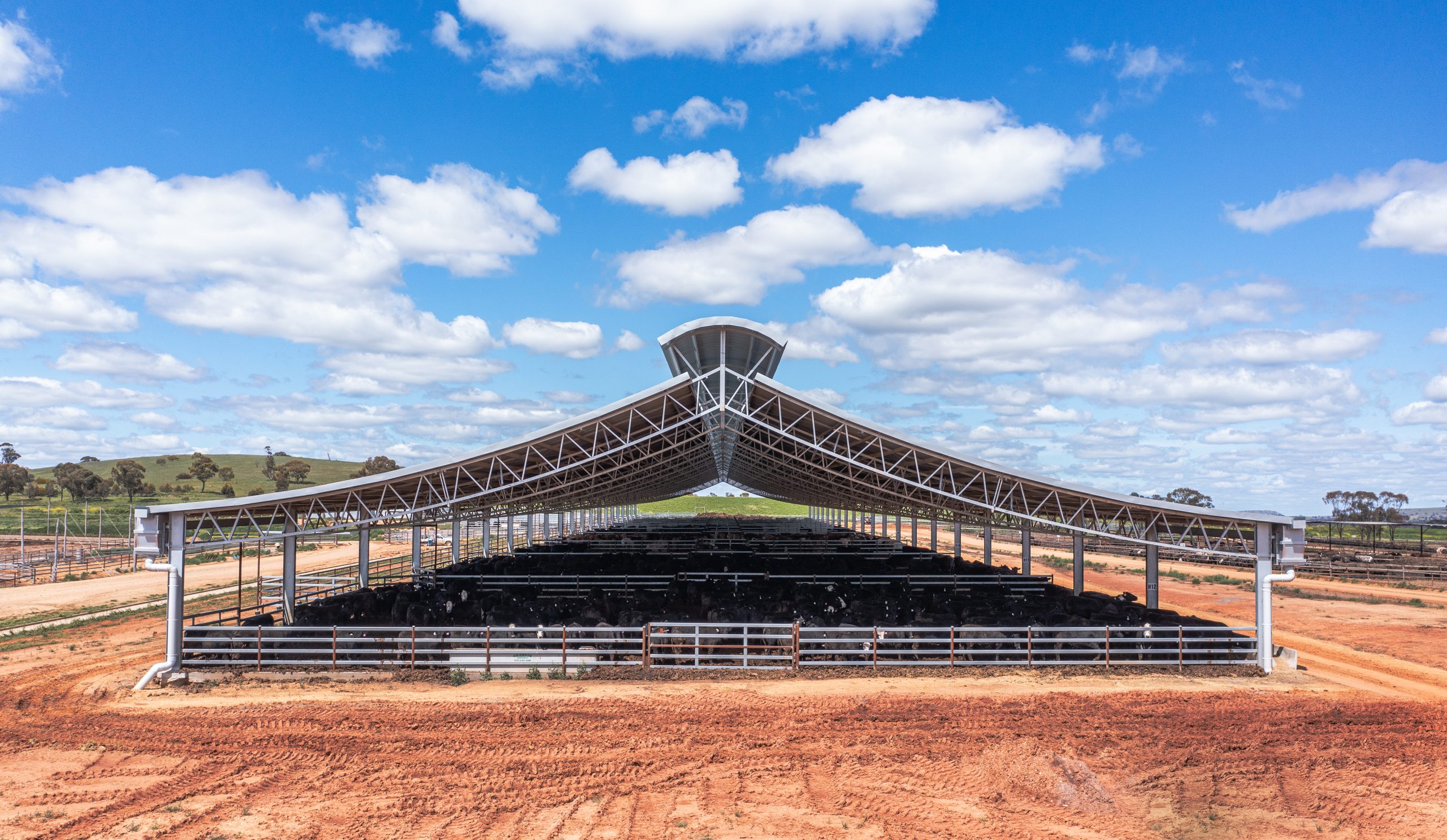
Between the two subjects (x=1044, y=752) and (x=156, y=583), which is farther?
(x=156, y=583)

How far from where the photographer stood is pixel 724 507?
156m

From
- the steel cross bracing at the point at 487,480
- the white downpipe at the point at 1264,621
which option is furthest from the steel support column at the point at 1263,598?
the steel cross bracing at the point at 487,480

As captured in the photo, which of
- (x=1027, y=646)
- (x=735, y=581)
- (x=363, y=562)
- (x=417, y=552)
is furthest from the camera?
(x=417, y=552)

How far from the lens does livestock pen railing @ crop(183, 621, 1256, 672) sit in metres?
16.7

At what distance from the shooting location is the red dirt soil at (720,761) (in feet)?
30.9

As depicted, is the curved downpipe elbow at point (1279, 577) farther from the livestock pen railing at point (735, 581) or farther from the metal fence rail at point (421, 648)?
the metal fence rail at point (421, 648)

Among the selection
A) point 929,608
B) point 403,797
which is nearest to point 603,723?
point 403,797

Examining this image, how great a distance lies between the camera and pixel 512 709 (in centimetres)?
1377

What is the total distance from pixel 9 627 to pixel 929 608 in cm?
2948

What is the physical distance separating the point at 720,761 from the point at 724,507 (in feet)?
478

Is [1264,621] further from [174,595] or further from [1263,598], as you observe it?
[174,595]

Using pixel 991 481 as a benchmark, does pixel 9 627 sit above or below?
below

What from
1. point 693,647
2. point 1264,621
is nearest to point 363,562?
point 693,647

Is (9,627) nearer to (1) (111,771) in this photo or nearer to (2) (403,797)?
(1) (111,771)
